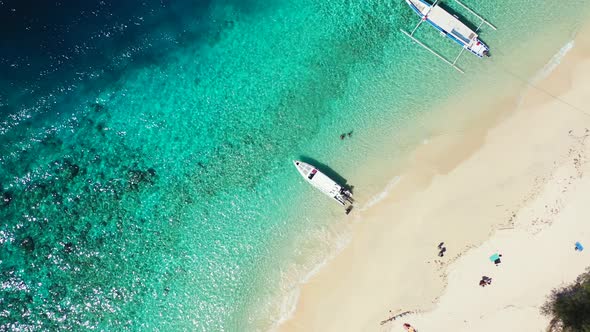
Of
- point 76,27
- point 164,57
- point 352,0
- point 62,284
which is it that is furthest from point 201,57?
point 62,284

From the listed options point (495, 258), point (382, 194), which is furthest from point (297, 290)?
point (495, 258)

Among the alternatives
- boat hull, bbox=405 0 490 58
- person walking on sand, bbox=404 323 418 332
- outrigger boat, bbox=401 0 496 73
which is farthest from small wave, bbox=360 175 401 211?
boat hull, bbox=405 0 490 58

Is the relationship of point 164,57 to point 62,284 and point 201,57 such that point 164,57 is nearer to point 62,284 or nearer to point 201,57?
point 201,57

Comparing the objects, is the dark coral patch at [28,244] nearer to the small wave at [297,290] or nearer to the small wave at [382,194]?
the small wave at [297,290]

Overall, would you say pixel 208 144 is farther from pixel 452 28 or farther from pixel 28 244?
pixel 452 28

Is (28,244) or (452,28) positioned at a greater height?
(452,28)

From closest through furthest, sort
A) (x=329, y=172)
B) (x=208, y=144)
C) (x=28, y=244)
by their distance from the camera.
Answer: (x=329, y=172), (x=208, y=144), (x=28, y=244)

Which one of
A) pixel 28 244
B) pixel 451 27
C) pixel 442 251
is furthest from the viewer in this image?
pixel 28 244

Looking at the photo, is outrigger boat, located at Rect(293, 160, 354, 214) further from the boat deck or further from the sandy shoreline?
the boat deck
